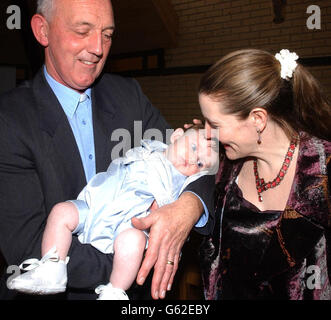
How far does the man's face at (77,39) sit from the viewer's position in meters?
1.72

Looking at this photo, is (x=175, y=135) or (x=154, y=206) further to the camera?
(x=175, y=135)

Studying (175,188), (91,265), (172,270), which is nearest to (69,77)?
(175,188)

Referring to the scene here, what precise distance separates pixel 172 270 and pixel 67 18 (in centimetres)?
128

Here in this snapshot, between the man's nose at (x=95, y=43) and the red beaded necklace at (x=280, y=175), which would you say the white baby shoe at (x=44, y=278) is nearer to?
the man's nose at (x=95, y=43)

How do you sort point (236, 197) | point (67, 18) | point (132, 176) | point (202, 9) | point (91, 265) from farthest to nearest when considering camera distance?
point (202, 9) → point (236, 197) → point (132, 176) → point (67, 18) → point (91, 265)

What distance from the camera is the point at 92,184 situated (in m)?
1.78

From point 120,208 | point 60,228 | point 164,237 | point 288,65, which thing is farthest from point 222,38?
point 60,228

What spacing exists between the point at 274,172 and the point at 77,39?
1.22 meters

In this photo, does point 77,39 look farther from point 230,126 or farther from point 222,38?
point 222,38

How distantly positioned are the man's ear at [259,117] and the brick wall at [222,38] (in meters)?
4.09

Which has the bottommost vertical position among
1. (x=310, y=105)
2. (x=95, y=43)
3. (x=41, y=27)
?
(x=310, y=105)

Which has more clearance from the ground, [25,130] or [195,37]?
[195,37]

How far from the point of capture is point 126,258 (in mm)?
1538

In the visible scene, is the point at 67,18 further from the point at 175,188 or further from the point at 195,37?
the point at 195,37
